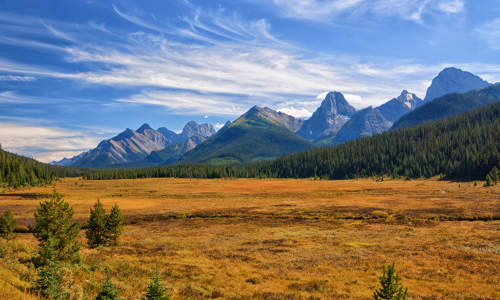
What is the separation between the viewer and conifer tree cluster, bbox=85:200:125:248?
34094 millimetres

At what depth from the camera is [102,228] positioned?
3459cm

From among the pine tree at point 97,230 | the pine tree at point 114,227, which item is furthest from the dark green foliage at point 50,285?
the pine tree at point 114,227

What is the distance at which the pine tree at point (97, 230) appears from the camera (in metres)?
34.0

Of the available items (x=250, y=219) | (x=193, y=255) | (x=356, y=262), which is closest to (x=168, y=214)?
(x=250, y=219)

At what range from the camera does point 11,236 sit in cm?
3538

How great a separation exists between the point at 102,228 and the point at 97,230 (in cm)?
65

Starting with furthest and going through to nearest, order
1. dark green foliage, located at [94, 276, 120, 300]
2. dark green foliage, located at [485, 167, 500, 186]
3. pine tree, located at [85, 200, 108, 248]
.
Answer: dark green foliage, located at [485, 167, 500, 186] → pine tree, located at [85, 200, 108, 248] → dark green foliage, located at [94, 276, 120, 300]

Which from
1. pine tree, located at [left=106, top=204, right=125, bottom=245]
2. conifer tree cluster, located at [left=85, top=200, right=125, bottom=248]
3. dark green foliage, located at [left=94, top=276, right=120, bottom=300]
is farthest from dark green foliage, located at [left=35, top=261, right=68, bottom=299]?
pine tree, located at [left=106, top=204, right=125, bottom=245]

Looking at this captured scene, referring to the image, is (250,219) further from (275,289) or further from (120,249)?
(275,289)

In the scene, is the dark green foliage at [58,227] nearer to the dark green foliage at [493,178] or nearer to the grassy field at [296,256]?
the grassy field at [296,256]

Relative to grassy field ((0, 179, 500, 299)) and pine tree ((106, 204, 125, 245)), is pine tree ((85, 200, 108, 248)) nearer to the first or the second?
pine tree ((106, 204, 125, 245))

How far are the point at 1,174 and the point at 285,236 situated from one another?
494ft

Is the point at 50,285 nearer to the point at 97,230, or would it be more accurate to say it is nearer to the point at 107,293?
the point at 107,293

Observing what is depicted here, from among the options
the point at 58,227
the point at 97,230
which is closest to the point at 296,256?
the point at 58,227
